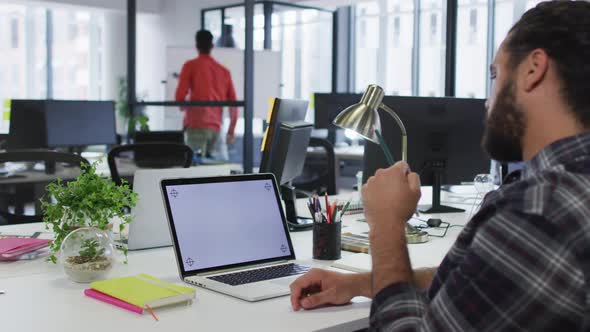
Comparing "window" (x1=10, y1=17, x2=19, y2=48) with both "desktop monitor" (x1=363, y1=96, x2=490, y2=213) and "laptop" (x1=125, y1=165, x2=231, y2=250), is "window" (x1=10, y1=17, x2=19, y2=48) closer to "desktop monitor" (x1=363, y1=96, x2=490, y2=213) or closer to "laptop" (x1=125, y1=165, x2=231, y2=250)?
"desktop monitor" (x1=363, y1=96, x2=490, y2=213)

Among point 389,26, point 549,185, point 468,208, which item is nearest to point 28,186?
point 468,208

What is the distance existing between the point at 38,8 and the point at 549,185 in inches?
364

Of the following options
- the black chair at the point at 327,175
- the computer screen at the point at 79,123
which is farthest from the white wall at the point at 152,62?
the black chair at the point at 327,175

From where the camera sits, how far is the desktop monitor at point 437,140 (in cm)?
259

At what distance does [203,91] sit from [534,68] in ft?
16.7

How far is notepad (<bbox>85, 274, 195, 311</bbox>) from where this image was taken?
132cm

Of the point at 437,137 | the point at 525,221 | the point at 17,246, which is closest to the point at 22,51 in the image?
the point at 437,137

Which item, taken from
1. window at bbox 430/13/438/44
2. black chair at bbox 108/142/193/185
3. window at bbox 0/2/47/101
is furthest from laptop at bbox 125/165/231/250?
window at bbox 0/2/47/101

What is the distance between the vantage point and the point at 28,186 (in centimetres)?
365

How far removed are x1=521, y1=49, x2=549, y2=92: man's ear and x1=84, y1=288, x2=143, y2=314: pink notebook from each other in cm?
81

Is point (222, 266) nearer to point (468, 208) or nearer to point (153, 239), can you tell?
point (153, 239)

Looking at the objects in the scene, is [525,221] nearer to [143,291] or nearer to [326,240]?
[143,291]

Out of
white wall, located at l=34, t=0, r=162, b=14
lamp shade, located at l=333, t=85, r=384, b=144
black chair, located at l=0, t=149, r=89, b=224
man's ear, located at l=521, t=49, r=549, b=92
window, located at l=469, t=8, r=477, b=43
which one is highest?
white wall, located at l=34, t=0, r=162, b=14

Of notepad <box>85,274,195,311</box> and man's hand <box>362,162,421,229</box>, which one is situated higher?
man's hand <box>362,162,421,229</box>
